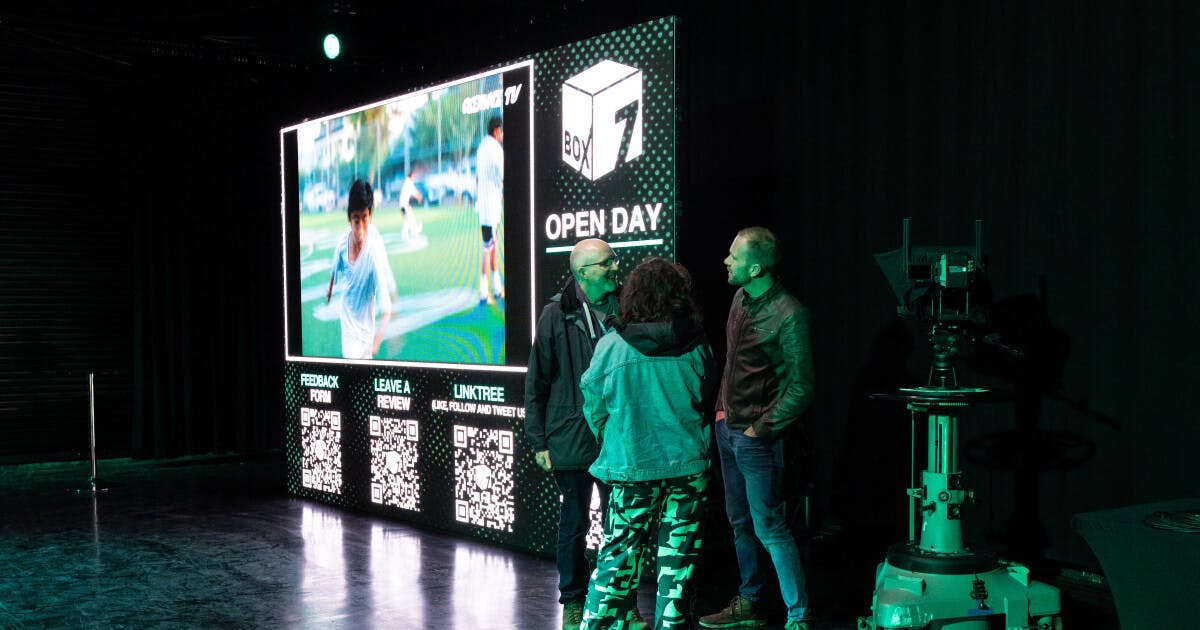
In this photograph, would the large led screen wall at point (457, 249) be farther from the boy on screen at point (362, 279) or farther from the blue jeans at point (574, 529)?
the blue jeans at point (574, 529)

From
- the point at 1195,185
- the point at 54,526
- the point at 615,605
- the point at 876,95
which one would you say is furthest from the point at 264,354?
the point at 1195,185

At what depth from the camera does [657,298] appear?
3375 millimetres

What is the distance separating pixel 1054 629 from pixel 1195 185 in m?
2.04

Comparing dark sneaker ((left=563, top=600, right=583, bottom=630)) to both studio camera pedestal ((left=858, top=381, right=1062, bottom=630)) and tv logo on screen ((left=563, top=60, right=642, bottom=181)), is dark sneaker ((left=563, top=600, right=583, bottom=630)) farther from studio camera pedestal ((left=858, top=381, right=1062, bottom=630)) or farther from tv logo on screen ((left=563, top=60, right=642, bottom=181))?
tv logo on screen ((left=563, top=60, right=642, bottom=181))

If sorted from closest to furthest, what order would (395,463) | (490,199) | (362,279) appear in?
1. (490,199)
2. (395,463)
3. (362,279)

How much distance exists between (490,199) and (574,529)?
235 centimetres

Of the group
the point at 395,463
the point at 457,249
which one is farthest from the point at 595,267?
the point at 395,463

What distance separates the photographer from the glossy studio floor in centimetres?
459

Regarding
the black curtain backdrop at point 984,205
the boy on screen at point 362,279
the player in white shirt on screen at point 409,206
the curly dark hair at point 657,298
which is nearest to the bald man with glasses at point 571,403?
the curly dark hair at point 657,298

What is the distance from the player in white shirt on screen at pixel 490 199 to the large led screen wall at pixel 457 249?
1 cm

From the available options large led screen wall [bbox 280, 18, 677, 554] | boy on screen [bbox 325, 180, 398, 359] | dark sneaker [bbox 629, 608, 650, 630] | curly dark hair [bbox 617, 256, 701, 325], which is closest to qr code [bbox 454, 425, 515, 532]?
large led screen wall [bbox 280, 18, 677, 554]

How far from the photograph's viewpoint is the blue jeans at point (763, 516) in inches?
Answer: 159

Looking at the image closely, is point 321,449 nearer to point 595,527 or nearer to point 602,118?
point 595,527

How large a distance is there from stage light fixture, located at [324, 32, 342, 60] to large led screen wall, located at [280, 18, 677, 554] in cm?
78
